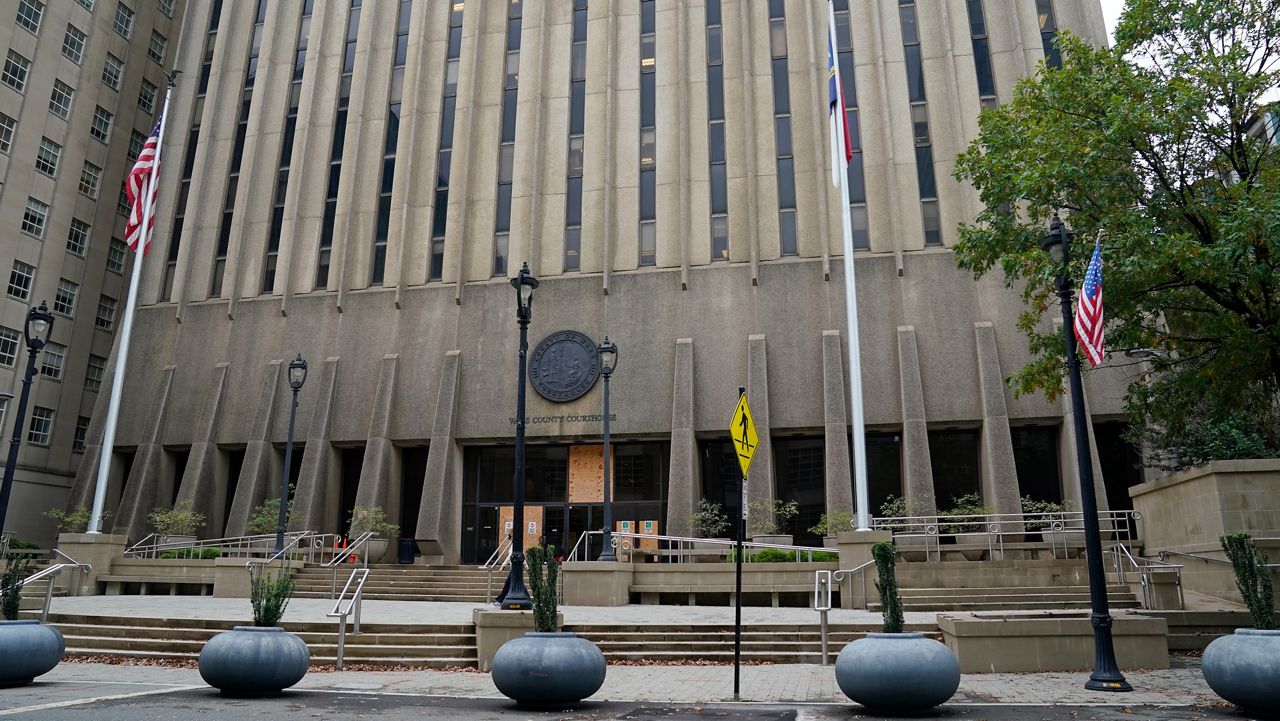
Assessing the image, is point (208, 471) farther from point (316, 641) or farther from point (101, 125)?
point (316, 641)

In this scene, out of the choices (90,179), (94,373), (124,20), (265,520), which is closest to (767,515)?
(265,520)

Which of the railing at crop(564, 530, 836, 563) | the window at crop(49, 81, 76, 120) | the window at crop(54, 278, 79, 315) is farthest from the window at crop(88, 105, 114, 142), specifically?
the railing at crop(564, 530, 836, 563)

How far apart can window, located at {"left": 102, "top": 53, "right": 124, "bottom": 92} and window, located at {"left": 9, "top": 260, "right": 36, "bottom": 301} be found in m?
10.2

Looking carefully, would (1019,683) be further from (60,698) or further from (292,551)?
(292,551)

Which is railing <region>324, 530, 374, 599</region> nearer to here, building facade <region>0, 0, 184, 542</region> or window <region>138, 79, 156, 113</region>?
building facade <region>0, 0, 184, 542</region>

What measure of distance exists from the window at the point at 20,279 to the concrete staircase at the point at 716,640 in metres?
33.1

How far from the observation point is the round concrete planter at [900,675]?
8773 millimetres

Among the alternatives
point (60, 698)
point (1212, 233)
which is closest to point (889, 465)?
point (1212, 233)

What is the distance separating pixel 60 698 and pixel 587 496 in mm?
22297

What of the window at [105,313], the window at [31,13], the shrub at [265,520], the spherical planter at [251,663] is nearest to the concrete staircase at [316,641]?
the spherical planter at [251,663]

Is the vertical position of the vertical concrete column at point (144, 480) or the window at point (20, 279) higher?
the window at point (20, 279)

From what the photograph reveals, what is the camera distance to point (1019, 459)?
29125 mm

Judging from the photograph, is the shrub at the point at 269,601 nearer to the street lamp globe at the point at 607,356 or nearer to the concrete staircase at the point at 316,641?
the concrete staircase at the point at 316,641

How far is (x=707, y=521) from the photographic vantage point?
2870 centimetres
